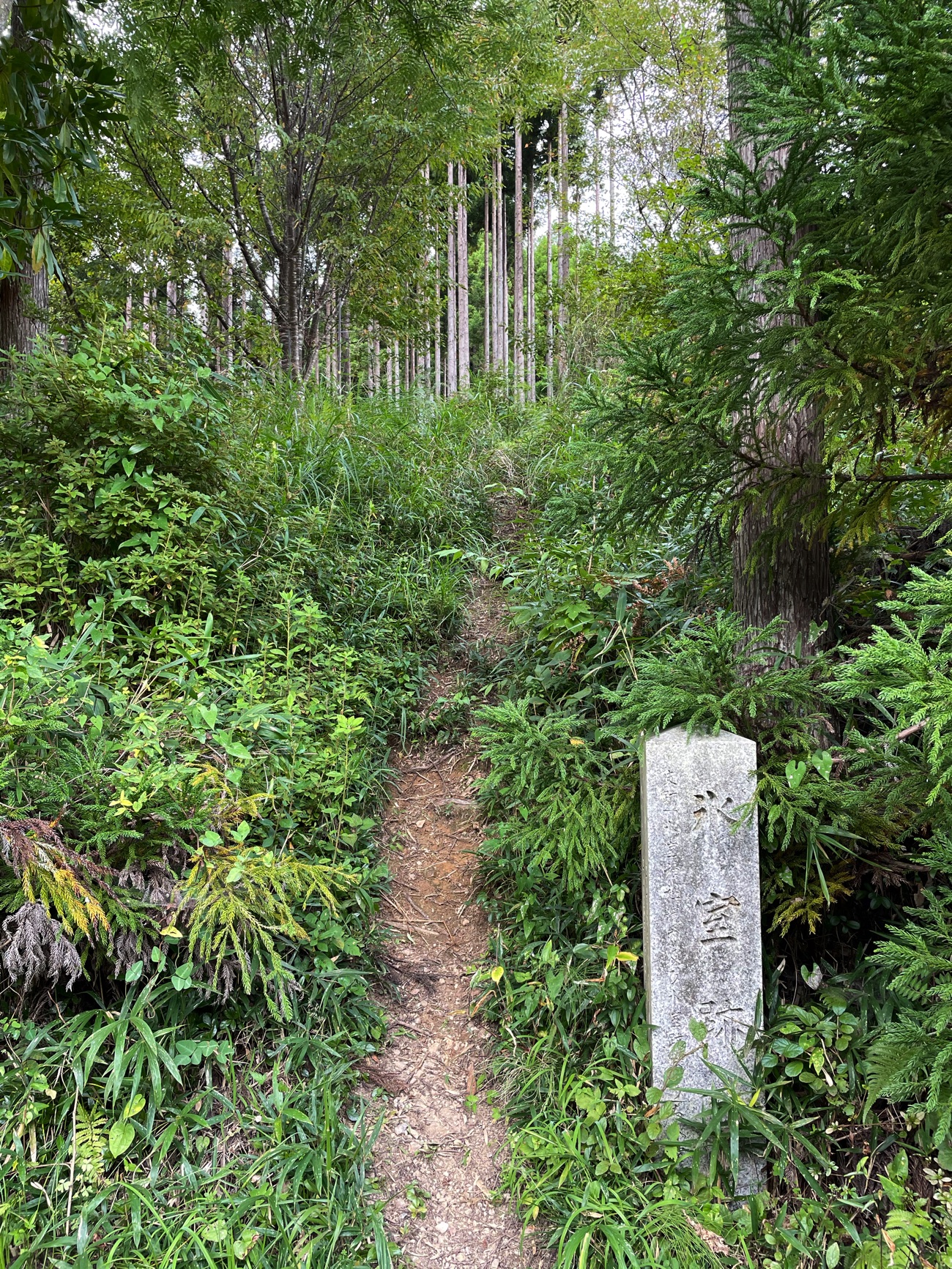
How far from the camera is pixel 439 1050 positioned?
8.14 feet

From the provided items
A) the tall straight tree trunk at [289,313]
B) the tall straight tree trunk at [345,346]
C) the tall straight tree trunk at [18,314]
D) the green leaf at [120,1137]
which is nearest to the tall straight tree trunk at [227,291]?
Result: the tall straight tree trunk at [289,313]

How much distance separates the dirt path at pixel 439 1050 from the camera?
2.04m

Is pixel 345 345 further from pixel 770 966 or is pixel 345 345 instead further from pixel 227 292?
pixel 770 966

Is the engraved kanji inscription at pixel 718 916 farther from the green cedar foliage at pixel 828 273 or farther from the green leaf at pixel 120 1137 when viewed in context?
the green leaf at pixel 120 1137

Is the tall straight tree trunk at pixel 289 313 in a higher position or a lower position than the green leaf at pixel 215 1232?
higher

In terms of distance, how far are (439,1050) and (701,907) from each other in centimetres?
116

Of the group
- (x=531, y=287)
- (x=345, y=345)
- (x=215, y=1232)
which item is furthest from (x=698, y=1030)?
(x=531, y=287)

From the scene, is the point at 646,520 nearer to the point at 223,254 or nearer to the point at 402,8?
the point at 402,8

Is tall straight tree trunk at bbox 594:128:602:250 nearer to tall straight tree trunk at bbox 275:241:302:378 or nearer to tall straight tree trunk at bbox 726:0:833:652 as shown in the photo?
tall straight tree trunk at bbox 275:241:302:378

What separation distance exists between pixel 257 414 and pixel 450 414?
2.05m

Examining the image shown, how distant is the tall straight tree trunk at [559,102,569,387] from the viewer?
24.3 ft

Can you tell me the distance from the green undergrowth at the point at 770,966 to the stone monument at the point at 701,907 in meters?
0.08

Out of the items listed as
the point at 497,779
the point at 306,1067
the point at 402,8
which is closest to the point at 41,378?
the point at 402,8

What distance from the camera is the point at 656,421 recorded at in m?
2.19
